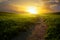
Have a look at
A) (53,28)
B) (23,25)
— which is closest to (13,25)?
(23,25)

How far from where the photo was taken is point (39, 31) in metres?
4.32

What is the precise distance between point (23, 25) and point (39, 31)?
1.27 ft

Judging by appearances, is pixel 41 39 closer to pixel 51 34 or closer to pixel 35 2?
pixel 51 34

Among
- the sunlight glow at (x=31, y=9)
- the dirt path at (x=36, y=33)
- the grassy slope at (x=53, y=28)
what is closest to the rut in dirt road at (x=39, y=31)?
the dirt path at (x=36, y=33)

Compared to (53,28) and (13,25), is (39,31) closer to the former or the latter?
(53,28)

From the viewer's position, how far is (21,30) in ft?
14.0

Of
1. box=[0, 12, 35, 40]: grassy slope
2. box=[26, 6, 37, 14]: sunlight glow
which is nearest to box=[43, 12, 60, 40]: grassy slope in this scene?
box=[0, 12, 35, 40]: grassy slope

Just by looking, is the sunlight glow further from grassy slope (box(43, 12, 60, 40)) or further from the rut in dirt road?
the rut in dirt road

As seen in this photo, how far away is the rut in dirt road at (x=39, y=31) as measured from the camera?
4.09 meters

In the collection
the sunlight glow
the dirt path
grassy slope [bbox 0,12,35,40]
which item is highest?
the sunlight glow

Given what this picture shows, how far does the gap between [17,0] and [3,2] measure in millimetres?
457

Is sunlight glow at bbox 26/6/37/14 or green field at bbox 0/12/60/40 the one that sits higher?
sunlight glow at bbox 26/6/37/14

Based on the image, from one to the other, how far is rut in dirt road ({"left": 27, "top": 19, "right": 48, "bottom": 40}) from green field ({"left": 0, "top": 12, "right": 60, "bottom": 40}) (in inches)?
3.8

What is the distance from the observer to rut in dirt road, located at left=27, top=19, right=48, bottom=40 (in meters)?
4.09
